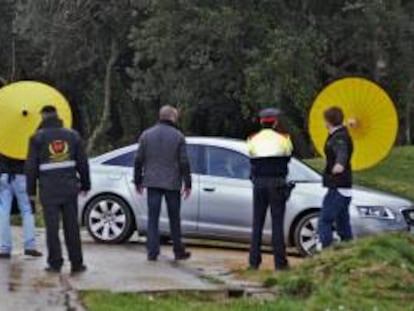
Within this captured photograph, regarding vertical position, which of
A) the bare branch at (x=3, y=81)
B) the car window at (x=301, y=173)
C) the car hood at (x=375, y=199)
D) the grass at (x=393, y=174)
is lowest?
the grass at (x=393, y=174)

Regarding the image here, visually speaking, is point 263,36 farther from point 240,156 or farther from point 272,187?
point 272,187

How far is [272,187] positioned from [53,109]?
2.42m

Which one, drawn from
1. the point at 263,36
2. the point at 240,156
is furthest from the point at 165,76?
the point at 240,156

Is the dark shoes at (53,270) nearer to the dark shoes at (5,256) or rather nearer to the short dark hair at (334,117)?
the dark shoes at (5,256)

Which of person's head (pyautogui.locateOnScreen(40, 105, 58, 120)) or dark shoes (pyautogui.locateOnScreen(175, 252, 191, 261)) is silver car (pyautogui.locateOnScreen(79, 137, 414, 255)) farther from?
person's head (pyautogui.locateOnScreen(40, 105, 58, 120))

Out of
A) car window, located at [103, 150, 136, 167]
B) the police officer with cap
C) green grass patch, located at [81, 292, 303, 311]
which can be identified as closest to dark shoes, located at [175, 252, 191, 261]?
the police officer with cap

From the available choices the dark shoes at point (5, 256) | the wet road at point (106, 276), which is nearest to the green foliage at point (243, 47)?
the wet road at point (106, 276)

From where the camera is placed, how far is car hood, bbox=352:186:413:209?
13.4 metres

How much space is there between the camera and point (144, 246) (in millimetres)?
14094

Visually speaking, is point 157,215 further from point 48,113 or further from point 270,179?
point 48,113

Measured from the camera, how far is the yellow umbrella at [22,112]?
1188 centimetres

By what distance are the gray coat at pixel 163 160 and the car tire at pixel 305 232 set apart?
212 cm

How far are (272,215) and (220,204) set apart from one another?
Answer: 8.93ft

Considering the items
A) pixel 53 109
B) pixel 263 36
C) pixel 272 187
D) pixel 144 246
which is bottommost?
pixel 144 246
